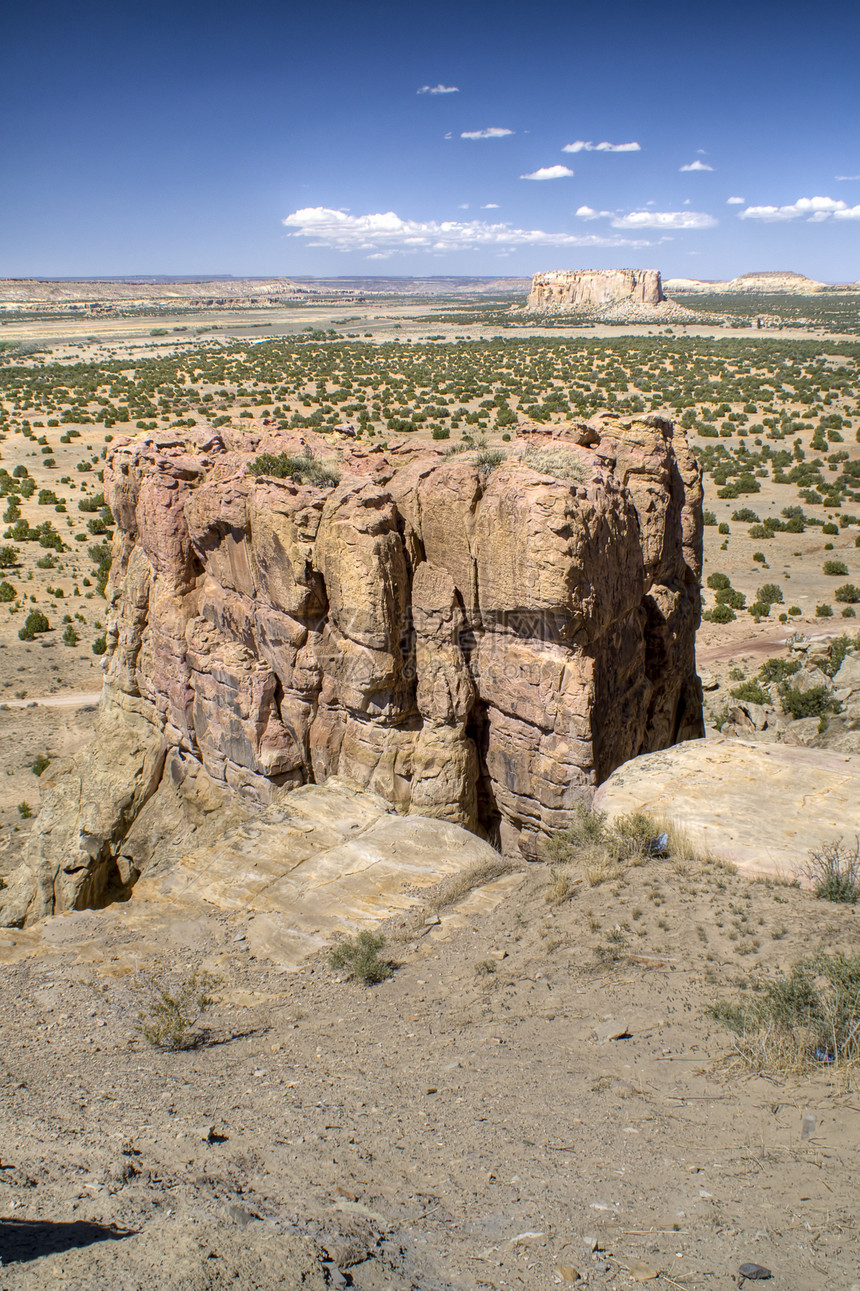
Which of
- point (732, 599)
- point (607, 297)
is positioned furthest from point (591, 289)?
point (732, 599)

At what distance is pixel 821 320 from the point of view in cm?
14250

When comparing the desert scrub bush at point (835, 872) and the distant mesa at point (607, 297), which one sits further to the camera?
the distant mesa at point (607, 297)

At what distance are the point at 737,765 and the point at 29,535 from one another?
38246 millimetres

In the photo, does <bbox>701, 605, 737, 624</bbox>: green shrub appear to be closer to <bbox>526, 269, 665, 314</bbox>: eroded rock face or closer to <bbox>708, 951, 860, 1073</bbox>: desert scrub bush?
<bbox>708, 951, 860, 1073</bbox>: desert scrub bush

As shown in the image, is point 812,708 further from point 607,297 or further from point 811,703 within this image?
point 607,297

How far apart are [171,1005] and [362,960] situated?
6.87 feet

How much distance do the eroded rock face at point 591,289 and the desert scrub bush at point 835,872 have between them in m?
177

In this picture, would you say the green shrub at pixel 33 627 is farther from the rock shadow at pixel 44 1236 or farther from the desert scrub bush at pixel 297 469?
the rock shadow at pixel 44 1236

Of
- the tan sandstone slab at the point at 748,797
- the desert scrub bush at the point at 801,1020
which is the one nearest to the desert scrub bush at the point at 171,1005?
the desert scrub bush at the point at 801,1020

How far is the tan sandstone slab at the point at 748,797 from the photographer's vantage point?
A: 9969mm

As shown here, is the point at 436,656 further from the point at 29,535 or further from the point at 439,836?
the point at 29,535

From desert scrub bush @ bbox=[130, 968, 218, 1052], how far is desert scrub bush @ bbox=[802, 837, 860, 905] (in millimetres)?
6957

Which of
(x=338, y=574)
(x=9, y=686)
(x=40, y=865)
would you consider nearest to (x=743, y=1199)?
(x=338, y=574)

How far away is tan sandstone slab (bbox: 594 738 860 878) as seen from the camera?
9.97 meters
